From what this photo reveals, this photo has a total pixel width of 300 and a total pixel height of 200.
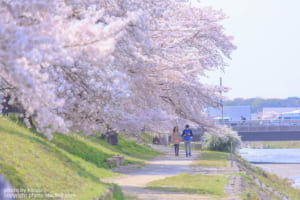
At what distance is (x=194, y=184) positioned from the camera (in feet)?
48.8

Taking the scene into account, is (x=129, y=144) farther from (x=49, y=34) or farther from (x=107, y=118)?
(x=49, y=34)

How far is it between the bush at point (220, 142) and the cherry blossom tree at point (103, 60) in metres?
17.2

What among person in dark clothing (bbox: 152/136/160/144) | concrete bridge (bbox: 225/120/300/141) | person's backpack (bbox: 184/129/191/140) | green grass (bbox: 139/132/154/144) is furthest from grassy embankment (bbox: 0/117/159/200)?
concrete bridge (bbox: 225/120/300/141)

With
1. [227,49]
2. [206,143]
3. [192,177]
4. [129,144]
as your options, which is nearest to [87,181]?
[192,177]

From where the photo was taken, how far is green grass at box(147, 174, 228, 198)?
44.2 feet

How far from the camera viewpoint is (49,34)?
4949 mm

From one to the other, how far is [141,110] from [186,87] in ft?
12.5

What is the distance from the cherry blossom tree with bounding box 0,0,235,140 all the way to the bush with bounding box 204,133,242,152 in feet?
56.6

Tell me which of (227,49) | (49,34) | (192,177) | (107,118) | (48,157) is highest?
(227,49)

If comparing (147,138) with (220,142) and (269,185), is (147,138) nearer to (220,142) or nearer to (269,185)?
(220,142)

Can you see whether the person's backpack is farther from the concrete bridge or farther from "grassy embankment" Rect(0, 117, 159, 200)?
the concrete bridge

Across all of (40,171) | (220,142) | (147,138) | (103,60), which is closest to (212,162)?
(220,142)

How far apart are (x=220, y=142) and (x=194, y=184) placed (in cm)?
2298

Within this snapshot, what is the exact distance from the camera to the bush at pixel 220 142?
36.6 metres
